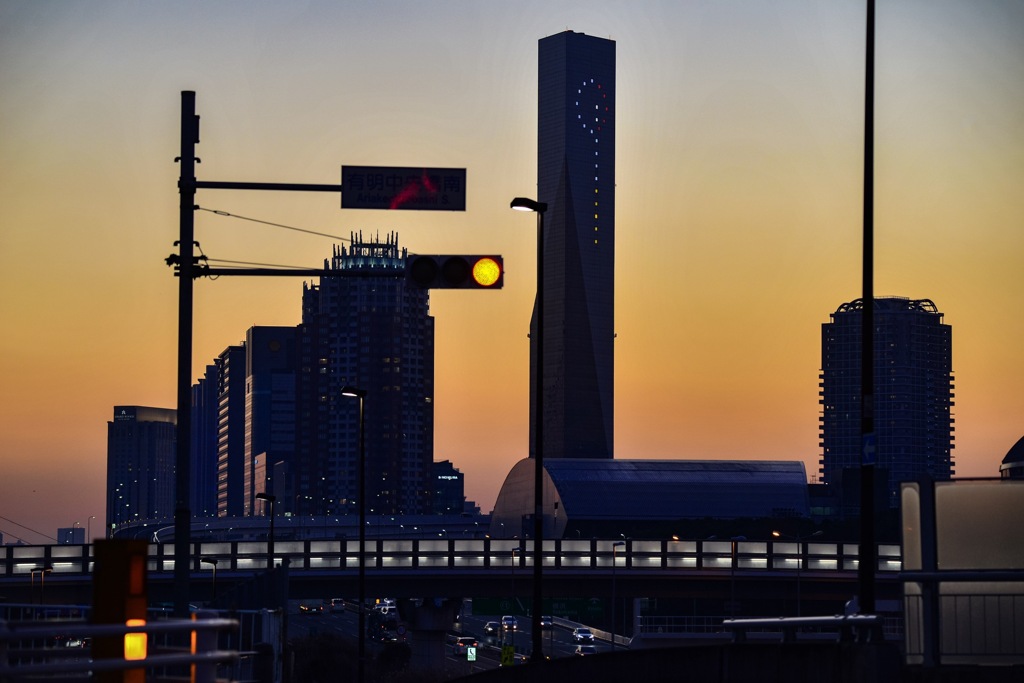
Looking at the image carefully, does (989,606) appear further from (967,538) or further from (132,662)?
(132,662)

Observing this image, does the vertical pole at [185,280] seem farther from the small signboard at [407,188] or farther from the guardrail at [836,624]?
the guardrail at [836,624]

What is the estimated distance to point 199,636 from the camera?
47.9 ft

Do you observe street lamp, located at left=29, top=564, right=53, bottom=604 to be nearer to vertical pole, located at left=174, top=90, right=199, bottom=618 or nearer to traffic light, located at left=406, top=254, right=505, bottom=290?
vertical pole, located at left=174, top=90, right=199, bottom=618

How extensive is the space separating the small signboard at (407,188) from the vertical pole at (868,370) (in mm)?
7093

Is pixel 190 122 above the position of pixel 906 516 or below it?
above

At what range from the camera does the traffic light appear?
90.2ft

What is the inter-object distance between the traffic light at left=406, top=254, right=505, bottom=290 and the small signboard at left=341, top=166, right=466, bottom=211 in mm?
1296

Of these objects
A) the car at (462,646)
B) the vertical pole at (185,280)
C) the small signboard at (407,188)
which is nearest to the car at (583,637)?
the car at (462,646)

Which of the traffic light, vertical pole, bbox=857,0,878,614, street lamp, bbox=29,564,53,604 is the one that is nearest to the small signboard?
the traffic light

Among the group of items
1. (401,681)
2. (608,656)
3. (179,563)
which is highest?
(179,563)

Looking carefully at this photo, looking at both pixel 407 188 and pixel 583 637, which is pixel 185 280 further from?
pixel 583 637

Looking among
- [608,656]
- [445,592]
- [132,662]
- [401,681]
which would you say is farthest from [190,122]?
[445,592]

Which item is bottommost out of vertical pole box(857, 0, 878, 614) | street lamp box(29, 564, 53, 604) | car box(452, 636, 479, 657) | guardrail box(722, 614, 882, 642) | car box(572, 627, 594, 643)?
car box(572, 627, 594, 643)

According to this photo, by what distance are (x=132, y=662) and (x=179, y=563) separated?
607 inches
